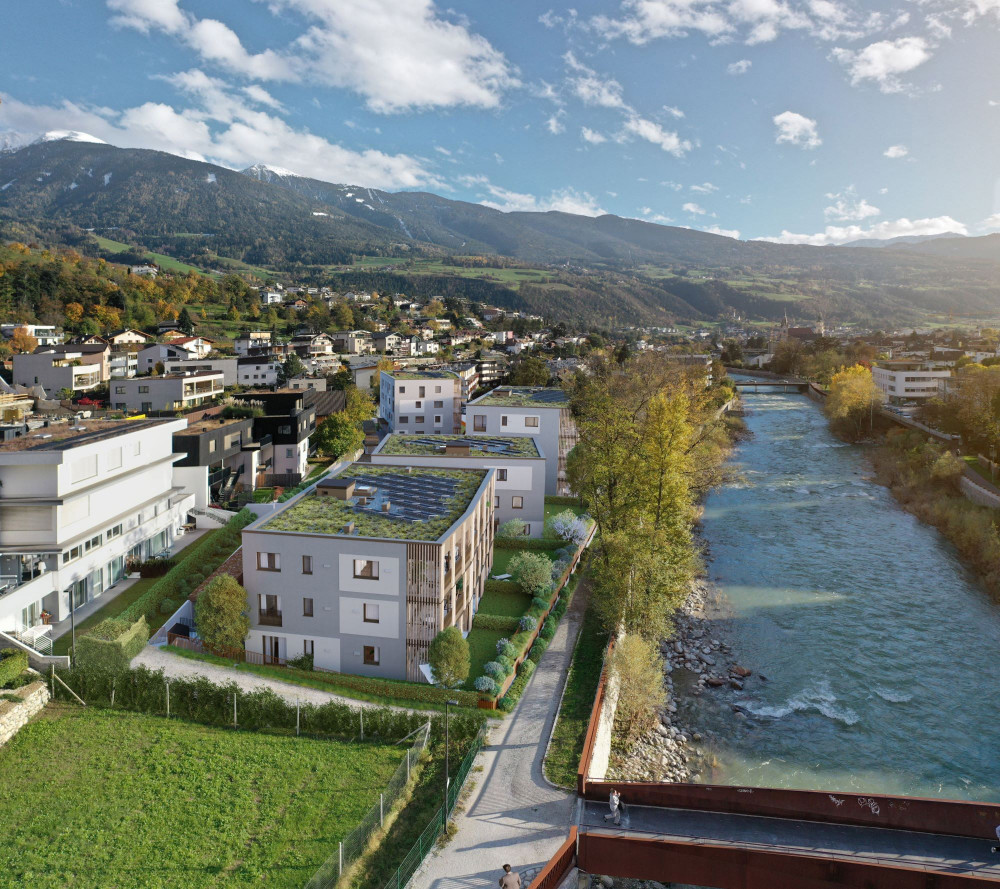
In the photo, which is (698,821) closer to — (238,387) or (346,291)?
(238,387)

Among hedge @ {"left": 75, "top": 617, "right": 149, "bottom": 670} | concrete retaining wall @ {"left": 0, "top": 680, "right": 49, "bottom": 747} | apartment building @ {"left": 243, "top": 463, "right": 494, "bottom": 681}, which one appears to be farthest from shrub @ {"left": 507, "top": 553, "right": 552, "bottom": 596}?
concrete retaining wall @ {"left": 0, "top": 680, "right": 49, "bottom": 747}

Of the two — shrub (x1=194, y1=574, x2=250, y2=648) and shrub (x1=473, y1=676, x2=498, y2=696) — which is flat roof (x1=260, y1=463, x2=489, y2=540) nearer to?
shrub (x1=194, y1=574, x2=250, y2=648)

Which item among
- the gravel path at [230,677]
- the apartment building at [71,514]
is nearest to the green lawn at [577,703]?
the gravel path at [230,677]

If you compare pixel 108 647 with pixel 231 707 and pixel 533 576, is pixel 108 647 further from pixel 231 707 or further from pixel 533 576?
pixel 533 576

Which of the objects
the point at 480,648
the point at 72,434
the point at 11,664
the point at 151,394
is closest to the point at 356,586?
the point at 480,648

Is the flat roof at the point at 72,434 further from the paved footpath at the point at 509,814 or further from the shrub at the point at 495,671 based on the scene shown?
the paved footpath at the point at 509,814

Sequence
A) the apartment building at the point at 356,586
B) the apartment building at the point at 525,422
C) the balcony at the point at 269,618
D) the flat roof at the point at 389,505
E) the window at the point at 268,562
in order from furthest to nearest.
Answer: the apartment building at the point at 525,422, the flat roof at the point at 389,505, the balcony at the point at 269,618, the window at the point at 268,562, the apartment building at the point at 356,586

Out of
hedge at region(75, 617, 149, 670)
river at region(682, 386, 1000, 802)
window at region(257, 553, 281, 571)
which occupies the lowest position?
river at region(682, 386, 1000, 802)
